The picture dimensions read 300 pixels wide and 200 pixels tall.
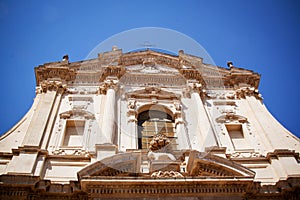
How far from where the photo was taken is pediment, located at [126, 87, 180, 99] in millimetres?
16656

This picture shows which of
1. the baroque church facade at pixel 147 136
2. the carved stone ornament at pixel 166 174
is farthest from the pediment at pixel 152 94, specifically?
the carved stone ornament at pixel 166 174

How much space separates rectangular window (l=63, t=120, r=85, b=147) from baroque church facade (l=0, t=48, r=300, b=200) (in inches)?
1.6

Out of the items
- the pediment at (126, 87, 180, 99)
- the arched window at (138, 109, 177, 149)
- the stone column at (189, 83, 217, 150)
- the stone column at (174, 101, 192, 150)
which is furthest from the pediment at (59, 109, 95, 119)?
the stone column at (189, 83, 217, 150)

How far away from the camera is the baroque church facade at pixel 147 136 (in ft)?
34.0

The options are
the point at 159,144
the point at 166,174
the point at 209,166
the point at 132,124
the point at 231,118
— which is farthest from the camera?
the point at 231,118

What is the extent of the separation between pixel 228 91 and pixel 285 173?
21.8 feet

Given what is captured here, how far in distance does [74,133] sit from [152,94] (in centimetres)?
422

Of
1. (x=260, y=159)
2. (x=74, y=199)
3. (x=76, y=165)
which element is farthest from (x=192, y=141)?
(x=74, y=199)

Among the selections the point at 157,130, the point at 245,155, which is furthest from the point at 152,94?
the point at 245,155

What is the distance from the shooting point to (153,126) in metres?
15.3

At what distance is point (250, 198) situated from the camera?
35.1 ft

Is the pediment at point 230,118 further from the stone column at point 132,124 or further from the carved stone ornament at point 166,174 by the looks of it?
the carved stone ornament at point 166,174

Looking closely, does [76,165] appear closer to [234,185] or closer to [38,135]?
[38,135]

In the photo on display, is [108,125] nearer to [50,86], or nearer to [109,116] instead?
[109,116]
